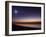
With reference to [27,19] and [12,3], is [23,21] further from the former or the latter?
[12,3]

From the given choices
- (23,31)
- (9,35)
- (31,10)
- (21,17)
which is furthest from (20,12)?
(9,35)

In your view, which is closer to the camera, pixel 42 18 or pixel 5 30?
pixel 5 30

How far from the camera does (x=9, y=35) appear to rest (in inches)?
68.5

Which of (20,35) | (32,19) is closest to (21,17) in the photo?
(32,19)

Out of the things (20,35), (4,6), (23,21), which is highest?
(4,6)

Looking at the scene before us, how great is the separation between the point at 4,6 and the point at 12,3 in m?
0.16

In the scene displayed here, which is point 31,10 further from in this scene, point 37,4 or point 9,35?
point 9,35

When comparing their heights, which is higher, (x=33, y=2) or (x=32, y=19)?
(x=33, y=2)

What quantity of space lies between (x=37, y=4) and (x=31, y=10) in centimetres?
17

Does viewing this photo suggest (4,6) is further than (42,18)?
No

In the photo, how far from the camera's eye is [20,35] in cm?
179

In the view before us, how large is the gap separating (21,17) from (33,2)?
385mm

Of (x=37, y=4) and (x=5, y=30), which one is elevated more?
(x=37, y=4)

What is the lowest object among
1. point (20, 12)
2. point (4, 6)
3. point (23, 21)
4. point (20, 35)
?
point (20, 35)
